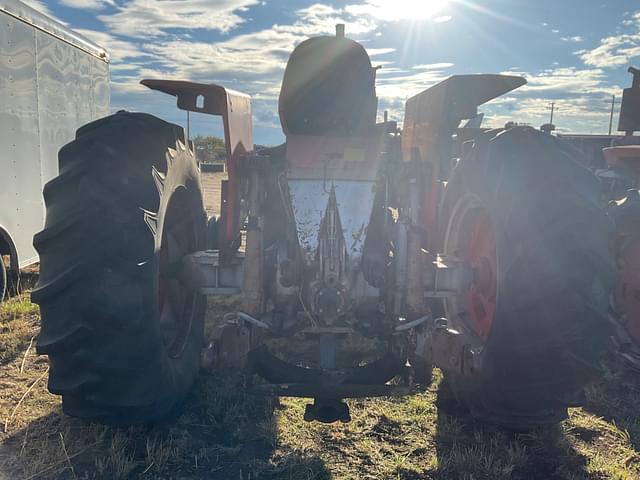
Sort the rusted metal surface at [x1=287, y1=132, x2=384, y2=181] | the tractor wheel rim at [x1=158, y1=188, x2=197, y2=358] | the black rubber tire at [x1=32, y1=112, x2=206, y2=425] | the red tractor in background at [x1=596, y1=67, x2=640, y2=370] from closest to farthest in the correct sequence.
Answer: the black rubber tire at [x1=32, y1=112, x2=206, y2=425] < the tractor wheel rim at [x1=158, y1=188, x2=197, y2=358] < the rusted metal surface at [x1=287, y1=132, x2=384, y2=181] < the red tractor in background at [x1=596, y1=67, x2=640, y2=370]

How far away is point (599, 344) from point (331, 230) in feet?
5.00

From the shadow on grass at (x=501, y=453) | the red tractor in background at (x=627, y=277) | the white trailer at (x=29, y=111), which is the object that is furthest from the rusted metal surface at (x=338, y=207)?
the white trailer at (x=29, y=111)

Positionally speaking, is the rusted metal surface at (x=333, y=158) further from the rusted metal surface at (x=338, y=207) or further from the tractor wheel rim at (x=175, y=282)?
the tractor wheel rim at (x=175, y=282)

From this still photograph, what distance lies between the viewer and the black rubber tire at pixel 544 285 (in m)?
2.65

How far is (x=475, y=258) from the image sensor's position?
3.60 meters

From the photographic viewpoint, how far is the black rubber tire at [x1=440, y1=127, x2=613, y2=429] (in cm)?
265

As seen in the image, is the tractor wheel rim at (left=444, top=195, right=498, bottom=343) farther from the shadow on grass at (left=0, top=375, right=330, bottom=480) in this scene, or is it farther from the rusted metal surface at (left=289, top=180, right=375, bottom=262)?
the shadow on grass at (left=0, top=375, right=330, bottom=480)

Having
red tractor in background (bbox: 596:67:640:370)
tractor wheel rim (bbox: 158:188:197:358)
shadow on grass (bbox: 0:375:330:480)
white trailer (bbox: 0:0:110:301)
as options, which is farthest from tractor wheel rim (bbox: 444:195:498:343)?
white trailer (bbox: 0:0:110:301)

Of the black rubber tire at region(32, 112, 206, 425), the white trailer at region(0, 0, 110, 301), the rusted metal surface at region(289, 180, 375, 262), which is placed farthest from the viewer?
the white trailer at region(0, 0, 110, 301)

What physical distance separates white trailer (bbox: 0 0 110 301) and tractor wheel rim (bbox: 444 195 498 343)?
15.6 feet

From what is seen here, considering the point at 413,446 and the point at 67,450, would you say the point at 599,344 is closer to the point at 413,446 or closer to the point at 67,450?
the point at 413,446

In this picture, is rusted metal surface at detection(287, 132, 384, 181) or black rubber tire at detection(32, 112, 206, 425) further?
rusted metal surface at detection(287, 132, 384, 181)

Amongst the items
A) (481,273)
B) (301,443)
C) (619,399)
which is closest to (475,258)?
(481,273)

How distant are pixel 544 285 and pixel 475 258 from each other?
3.11 feet
